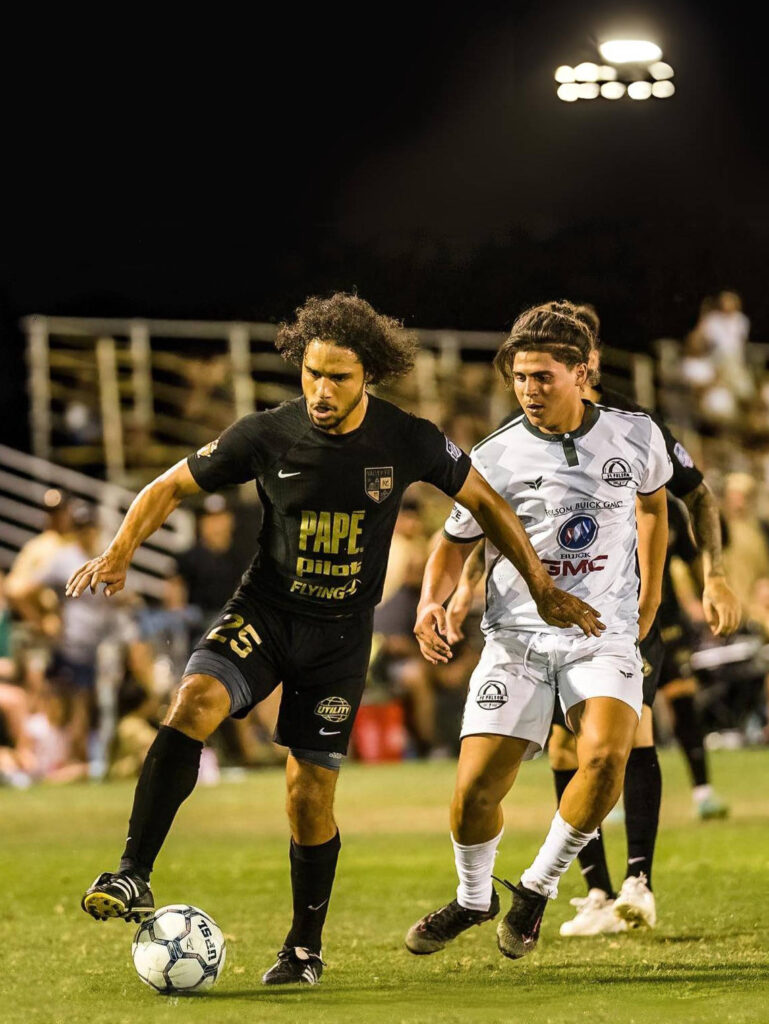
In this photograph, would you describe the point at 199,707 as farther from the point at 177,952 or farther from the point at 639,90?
the point at 639,90

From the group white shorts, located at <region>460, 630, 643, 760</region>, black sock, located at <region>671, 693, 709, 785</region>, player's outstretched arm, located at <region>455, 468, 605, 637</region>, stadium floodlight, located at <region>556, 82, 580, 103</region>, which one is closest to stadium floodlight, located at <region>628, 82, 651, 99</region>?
stadium floodlight, located at <region>556, 82, 580, 103</region>

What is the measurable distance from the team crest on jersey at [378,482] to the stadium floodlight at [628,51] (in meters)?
12.7

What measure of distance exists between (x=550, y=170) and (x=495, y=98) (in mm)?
1074

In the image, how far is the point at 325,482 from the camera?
20.0ft

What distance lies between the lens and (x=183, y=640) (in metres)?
15.6

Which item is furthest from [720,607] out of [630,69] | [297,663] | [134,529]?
[630,69]

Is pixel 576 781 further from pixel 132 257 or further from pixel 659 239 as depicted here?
pixel 132 257

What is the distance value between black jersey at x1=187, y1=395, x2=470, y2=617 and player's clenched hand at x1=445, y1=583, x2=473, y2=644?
0.56 metres

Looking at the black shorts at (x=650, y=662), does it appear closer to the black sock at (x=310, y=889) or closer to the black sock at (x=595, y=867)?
the black sock at (x=595, y=867)

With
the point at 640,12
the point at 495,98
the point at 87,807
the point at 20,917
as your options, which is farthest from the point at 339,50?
the point at 20,917

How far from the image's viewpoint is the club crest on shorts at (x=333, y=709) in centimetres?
621

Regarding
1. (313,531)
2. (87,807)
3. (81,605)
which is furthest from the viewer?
(81,605)

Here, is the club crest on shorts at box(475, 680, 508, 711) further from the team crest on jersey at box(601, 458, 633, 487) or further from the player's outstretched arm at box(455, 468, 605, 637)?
the team crest on jersey at box(601, 458, 633, 487)

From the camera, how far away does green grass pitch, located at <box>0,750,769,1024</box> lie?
5.59 meters
